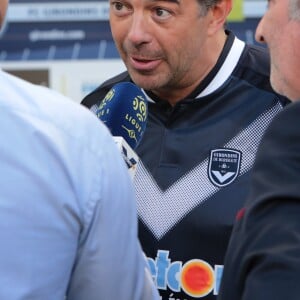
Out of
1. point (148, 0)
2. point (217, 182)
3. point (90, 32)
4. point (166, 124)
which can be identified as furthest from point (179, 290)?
point (90, 32)

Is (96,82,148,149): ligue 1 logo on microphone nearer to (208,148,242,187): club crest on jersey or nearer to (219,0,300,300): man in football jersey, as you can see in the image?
(208,148,242,187): club crest on jersey

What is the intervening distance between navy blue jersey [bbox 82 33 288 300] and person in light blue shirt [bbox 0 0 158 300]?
82 centimetres

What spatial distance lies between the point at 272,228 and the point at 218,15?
1.26m

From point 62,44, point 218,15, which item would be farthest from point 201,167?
point 62,44

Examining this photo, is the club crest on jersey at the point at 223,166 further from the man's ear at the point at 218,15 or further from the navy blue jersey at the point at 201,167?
the man's ear at the point at 218,15

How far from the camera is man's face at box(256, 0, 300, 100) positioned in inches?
45.8

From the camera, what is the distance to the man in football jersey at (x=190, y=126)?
2006mm

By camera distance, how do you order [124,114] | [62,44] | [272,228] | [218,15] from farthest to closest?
[62,44]
[218,15]
[124,114]
[272,228]

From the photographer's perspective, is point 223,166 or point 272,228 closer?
point 272,228

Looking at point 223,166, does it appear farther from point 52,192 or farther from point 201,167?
point 52,192

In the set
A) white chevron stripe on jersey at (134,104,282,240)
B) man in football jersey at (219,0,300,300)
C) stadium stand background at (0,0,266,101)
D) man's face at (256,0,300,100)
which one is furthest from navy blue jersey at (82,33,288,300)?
stadium stand background at (0,0,266,101)

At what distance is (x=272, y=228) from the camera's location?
989 mm

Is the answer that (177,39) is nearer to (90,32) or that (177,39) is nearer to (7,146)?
(7,146)

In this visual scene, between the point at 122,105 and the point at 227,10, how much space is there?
0.45 meters
